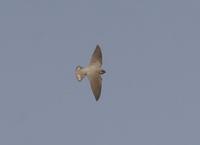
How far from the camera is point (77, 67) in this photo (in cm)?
2925

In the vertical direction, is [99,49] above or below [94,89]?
above

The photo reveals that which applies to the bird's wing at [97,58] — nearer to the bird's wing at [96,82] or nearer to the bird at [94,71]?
the bird at [94,71]

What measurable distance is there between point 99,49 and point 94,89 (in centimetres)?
226

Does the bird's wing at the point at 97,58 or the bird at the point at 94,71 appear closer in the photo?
the bird at the point at 94,71

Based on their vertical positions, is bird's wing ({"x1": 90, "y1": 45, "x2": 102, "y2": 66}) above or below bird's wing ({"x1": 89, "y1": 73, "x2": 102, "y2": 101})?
above

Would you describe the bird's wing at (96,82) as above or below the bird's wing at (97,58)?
below

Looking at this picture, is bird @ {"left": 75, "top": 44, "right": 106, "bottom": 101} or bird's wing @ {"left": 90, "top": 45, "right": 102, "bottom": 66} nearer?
bird @ {"left": 75, "top": 44, "right": 106, "bottom": 101}

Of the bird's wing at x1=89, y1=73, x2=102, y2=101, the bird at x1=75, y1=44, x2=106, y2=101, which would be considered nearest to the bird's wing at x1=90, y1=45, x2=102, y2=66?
the bird at x1=75, y1=44, x2=106, y2=101

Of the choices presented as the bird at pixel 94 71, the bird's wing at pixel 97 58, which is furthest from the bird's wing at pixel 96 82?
the bird's wing at pixel 97 58

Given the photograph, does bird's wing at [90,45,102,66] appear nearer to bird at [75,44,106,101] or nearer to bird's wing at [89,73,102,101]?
bird at [75,44,106,101]

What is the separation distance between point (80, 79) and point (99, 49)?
86.0 inches

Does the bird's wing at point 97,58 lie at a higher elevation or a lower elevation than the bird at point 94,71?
higher

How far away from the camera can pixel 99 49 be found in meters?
29.3

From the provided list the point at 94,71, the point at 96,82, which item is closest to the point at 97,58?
the point at 94,71
